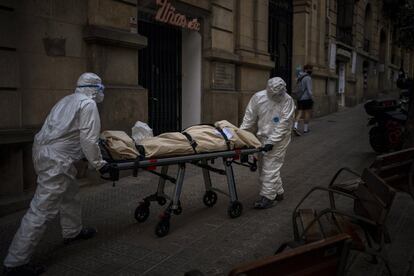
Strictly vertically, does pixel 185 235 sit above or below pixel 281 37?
below

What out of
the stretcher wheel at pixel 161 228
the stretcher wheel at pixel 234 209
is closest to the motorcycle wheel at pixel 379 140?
the stretcher wheel at pixel 234 209

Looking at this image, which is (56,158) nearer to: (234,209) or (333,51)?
(234,209)

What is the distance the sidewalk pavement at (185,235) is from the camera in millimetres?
3832

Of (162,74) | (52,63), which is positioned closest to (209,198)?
(52,63)

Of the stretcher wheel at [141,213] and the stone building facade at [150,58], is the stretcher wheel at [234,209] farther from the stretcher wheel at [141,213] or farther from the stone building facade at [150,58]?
the stone building facade at [150,58]

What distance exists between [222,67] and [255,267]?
8.75 m

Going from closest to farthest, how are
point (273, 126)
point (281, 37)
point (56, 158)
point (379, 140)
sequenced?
1. point (56, 158)
2. point (273, 126)
3. point (379, 140)
4. point (281, 37)

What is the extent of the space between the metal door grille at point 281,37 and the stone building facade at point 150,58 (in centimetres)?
3

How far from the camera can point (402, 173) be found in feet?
14.6

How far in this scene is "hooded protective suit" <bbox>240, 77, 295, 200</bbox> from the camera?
5.39 metres

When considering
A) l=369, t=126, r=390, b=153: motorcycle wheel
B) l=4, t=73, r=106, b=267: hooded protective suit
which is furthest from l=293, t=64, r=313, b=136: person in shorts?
l=4, t=73, r=106, b=267: hooded protective suit

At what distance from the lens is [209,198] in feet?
18.3

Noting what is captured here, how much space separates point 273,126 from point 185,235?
1834mm

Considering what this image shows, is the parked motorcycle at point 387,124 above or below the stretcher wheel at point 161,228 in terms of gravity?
above
